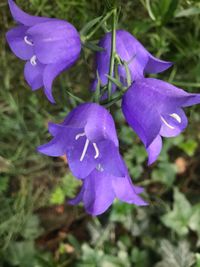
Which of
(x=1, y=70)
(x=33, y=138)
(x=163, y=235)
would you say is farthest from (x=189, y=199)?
(x=1, y=70)

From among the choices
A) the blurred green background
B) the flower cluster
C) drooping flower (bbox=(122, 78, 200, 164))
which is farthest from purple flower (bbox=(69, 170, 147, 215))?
the blurred green background

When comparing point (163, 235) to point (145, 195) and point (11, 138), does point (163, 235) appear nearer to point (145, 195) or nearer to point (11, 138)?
point (145, 195)

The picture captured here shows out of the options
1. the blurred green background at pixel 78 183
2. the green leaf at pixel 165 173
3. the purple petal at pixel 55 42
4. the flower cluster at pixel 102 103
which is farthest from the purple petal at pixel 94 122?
the green leaf at pixel 165 173

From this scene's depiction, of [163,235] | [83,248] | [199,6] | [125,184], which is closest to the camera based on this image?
→ [125,184]

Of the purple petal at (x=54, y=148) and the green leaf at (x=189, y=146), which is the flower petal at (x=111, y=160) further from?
the green leaf at (x=189, y=146)

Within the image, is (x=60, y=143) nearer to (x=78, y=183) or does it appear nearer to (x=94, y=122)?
(x=94, y=122)

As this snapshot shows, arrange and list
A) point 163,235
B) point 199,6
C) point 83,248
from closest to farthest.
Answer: point 199,6 → point 83,248 → point 163,235

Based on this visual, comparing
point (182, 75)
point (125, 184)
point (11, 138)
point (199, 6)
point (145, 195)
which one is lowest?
point (145, 195)

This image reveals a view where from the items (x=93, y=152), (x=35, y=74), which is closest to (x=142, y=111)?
(x=93, y=152)
